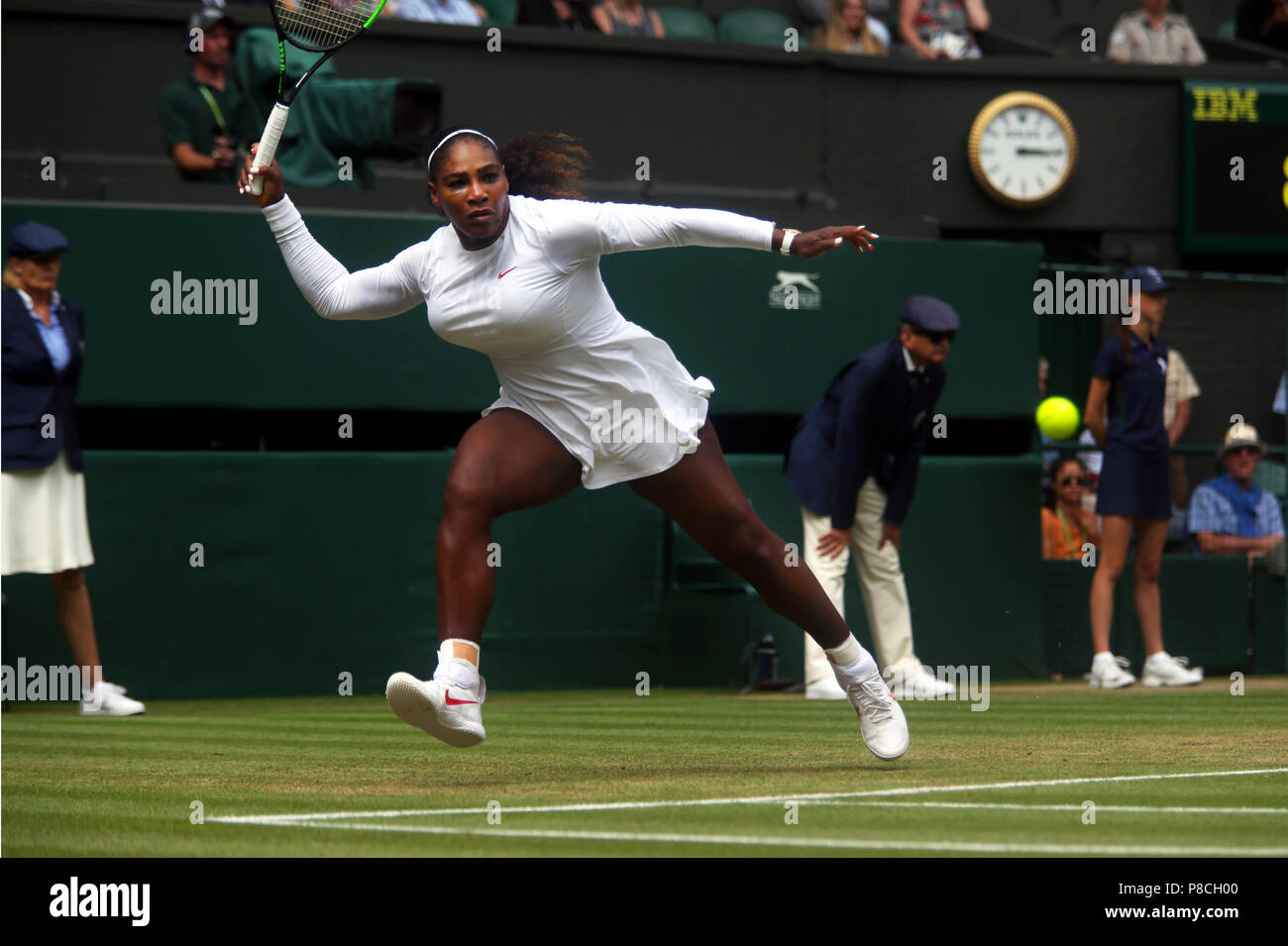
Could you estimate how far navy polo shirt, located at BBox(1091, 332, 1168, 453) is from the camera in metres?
10.6

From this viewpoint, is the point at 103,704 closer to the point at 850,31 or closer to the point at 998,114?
the point at 850,31

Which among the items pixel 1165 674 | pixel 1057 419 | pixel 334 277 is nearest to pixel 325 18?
pixel 334 277

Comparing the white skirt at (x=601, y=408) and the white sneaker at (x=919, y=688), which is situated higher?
the white skirt at (x=601, y=408)

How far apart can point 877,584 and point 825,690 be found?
0.64 meters

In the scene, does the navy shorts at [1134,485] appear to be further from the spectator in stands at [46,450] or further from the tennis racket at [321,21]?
the tennis racket at [321,21]

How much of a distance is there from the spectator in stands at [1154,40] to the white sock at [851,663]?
9.56 m

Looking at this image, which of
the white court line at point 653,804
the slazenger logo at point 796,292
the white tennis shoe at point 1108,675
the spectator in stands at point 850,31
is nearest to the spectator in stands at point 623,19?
the spectator in stands at point 850,31

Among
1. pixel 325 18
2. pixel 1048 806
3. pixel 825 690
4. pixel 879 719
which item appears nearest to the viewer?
pixel 1048 806

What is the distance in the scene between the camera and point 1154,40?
14.8 meters

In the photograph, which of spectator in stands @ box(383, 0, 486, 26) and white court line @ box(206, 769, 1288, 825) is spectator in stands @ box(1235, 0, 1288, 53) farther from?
white court line @ box(206, 769, 1288, 825)

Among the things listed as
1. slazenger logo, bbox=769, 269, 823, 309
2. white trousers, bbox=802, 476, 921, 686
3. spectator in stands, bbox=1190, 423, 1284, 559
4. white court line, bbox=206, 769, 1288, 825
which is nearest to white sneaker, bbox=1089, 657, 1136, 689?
white trousers, bbox=802, 476, 921, 686
